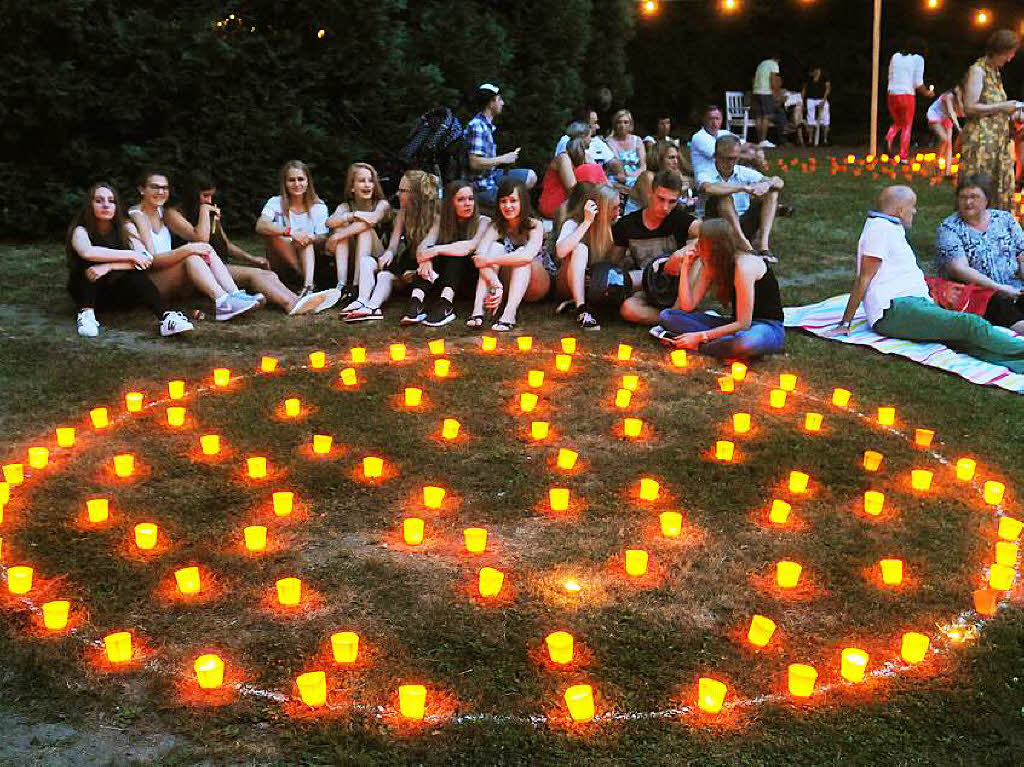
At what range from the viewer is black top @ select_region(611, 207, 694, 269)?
8.33m

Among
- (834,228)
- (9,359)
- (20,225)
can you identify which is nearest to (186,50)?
(20,225)

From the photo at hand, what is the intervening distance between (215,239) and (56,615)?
214 inches

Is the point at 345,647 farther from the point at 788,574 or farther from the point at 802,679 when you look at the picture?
the point at 788,574

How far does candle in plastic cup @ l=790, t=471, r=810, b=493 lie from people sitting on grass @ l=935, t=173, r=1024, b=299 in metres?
3.43

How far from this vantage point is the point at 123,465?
210 inches

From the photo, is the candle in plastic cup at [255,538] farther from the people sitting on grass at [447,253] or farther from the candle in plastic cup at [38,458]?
the people sitting on grass at [447,253]

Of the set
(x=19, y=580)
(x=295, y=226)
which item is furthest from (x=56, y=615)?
(x=295, y=226)

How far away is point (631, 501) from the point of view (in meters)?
5.12

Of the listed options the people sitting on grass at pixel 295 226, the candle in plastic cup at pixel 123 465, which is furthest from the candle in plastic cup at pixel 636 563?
the people sitting on grass at pixel 295 226

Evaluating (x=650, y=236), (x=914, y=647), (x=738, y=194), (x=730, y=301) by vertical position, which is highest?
(x=738, y=194)

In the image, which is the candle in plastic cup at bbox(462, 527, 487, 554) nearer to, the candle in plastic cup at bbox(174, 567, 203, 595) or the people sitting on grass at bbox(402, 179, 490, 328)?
the candle in plastic cup at bbox(174, 567, 203, 595)

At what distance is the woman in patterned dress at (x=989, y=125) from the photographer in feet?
32.8

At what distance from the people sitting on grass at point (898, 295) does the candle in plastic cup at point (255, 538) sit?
4730 mm

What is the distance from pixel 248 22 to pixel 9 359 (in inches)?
228
